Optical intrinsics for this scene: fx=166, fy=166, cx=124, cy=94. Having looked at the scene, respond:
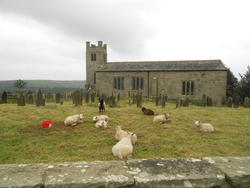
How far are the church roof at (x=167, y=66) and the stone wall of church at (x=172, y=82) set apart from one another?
0.66m

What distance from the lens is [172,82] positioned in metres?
28.2

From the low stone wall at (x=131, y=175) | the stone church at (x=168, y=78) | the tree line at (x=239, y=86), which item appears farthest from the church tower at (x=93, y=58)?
the low stone wall at (x=131, y=175)

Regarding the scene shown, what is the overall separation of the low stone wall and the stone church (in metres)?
26.2

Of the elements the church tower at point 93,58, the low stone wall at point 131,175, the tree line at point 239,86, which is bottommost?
the low stone wall at point 131,175

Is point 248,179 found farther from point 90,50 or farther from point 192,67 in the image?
point 90,50

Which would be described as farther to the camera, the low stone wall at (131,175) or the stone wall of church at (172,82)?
the stone wall of church at (172,82)

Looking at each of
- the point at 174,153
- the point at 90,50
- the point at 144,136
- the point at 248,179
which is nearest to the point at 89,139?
the point at 144,136

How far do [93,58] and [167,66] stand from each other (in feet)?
72.1

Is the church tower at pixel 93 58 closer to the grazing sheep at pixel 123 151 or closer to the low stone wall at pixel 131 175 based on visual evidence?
the grazing sheep at pixel 123 151

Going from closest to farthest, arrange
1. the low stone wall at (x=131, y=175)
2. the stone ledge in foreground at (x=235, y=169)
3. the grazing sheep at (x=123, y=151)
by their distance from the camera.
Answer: the low stone wall at (x=131, y=175)
the stone ledge in foreground at (x=235, y=169)
the grazing sheep at (x=123, y=151)

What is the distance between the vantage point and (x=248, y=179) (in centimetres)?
228

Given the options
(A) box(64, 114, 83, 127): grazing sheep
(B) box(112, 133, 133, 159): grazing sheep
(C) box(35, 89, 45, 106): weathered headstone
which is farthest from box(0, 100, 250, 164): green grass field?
(C) box(35, 89, 45, 106): weathered headstone

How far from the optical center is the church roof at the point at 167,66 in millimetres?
26672

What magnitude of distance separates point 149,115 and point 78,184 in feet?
30.7
